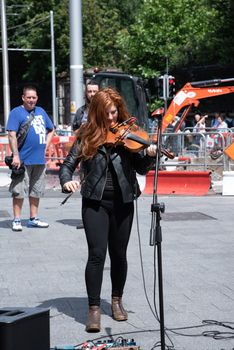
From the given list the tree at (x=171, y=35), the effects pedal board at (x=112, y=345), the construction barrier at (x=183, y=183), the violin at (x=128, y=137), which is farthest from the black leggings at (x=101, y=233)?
the tree at (x=171, y=35)

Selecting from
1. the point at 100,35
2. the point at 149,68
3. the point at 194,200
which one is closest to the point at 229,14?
the point at 149,68

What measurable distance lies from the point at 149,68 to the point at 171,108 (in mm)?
17647

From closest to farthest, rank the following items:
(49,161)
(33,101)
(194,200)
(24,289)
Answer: (24,289), (33,101), (194,200), (49,161)

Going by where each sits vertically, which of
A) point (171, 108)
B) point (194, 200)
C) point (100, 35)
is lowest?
point (194, 200)

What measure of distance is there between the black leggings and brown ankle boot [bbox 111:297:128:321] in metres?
0.26

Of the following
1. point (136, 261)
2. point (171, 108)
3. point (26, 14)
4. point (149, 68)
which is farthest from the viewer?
point (26, 14)

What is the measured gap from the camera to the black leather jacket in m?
5.38

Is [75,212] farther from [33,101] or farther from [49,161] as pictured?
[49,161]

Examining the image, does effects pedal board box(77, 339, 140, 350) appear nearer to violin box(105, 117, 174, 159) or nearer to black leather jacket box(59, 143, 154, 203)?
black leather jacket box(59, 143, 154, 203)

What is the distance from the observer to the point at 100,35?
50.7m

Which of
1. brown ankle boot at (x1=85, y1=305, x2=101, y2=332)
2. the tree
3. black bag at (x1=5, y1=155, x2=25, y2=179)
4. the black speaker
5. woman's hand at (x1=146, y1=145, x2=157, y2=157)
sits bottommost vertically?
brown ankle boot at (x1=85, y1=305, x2=101, y2=332)

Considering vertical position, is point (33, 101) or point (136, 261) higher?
point (33, 101)

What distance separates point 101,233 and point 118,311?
2.27 feet

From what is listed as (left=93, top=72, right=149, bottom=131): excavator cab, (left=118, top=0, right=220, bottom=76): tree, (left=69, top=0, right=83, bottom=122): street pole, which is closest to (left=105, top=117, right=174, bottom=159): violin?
(left=69, top=0, right=83, bottom=122): street pole
